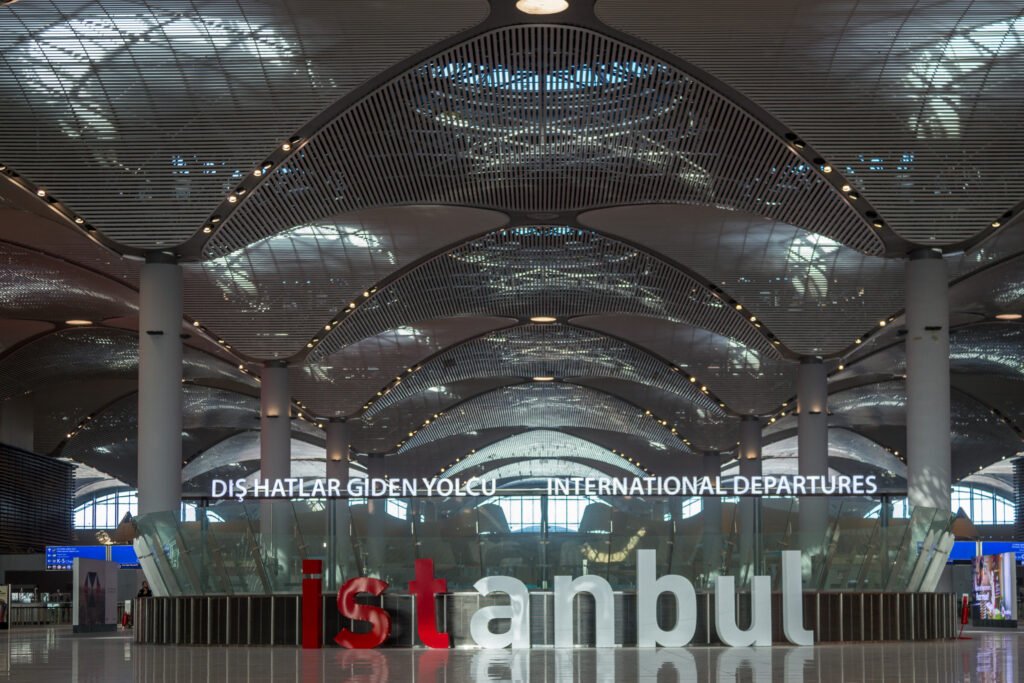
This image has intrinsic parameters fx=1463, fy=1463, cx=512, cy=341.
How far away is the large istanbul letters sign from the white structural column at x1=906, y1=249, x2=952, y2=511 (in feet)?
27.3

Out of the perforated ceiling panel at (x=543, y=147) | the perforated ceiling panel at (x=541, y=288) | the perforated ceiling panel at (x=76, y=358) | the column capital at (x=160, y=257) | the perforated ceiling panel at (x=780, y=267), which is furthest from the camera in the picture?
the perforated ceiling panel at (x=76, y=358)

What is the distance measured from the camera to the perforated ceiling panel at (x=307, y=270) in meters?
32.7

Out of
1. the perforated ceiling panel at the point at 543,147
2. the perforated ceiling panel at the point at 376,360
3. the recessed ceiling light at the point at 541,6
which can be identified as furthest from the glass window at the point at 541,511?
the perforated ceiling panel at the point at 376,360

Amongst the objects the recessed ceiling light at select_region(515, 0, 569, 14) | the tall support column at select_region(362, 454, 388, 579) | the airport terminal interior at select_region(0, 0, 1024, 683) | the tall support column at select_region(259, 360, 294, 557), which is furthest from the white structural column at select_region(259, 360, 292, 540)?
the recessed ceiling light at select_region(515, 0, 569, 14)

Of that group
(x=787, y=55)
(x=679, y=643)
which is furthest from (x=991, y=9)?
(x=679, y=643)

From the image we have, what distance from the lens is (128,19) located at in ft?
68.4

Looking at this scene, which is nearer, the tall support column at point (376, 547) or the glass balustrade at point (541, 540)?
Answer: the glass balustrade at point (541, 540)

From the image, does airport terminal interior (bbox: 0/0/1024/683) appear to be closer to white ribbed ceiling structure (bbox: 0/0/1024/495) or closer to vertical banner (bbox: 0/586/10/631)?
white ribbed ceiling structure (bbox: 0/0/1024/495)

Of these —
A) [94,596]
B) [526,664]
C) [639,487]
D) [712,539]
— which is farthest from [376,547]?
[94,596]

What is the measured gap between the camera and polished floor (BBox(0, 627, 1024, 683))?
42.6 feet

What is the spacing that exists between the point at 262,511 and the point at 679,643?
21.7 ft

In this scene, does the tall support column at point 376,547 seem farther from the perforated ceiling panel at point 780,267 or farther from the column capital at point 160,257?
the perforated ceiling panel at point 780,267

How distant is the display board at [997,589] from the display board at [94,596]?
2018 cm

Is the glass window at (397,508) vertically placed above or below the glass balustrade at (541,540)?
above
